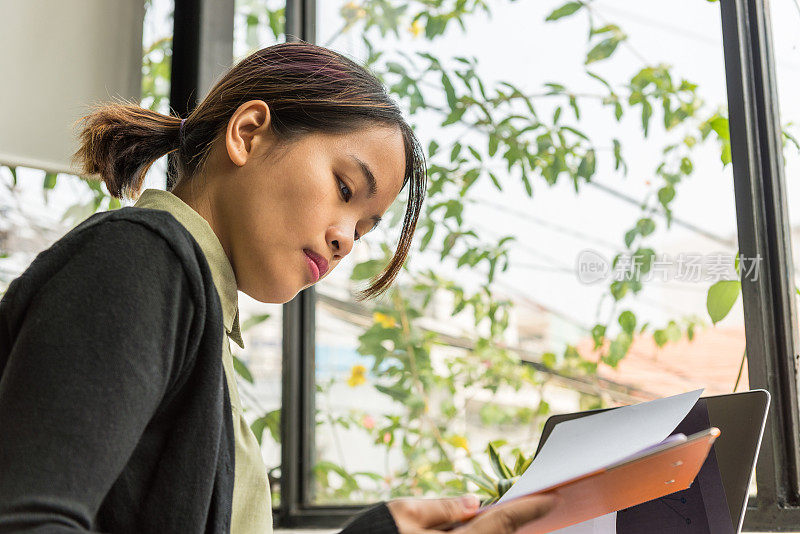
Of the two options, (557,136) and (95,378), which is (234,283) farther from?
(557,136)

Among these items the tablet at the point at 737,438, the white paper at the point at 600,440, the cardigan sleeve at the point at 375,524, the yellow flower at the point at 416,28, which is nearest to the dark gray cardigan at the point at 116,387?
the cardigan sleeve at the point at 375,524

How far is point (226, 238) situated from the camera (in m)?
0.74

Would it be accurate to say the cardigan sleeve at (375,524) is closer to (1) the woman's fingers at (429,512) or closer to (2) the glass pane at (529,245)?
(1) the woman's fingers at (429,512)

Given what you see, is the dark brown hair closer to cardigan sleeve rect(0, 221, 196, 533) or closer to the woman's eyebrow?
the woman's eyebrow

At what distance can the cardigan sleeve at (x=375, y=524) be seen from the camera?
0.50 metres

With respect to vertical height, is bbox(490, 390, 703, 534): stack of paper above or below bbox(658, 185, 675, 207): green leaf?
below

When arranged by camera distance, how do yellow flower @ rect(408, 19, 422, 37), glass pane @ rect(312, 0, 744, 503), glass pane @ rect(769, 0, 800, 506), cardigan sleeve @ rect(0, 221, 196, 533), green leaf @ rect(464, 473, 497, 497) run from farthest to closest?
yellow flower @ rect(408, 19, 422, 37) < glass pane @ rect(312, 0, 744, 503) < glass pane @ rect(769, 0, 800, 506) < green leaf @ rect(464, 473, 497, 497) < cardigan sleeve @ rect(0, 221, 196, 533)

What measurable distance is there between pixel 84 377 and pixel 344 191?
37 centimetres

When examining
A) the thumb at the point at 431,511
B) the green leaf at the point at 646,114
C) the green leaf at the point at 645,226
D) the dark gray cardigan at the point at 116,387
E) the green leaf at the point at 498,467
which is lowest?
the green leaf at the point at 498,467

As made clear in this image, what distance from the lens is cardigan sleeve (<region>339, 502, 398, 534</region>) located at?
0.50 meters

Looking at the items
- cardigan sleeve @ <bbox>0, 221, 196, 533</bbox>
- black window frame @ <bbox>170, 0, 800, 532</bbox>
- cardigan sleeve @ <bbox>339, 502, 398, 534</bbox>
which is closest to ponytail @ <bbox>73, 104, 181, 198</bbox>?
cardigan sleeve @ <bbox>0, 221, 196, 533</bbox>

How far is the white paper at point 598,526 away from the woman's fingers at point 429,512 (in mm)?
339

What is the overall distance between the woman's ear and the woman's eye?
9cm

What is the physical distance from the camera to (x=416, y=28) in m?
1.50
